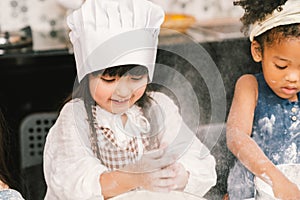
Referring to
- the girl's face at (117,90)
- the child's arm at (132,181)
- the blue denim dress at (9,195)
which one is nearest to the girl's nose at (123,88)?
the girl's face at (117,90)

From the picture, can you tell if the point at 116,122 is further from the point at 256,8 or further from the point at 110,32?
the point at 256,8

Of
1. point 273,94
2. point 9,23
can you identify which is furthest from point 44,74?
point 273,94

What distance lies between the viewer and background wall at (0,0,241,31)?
114cm

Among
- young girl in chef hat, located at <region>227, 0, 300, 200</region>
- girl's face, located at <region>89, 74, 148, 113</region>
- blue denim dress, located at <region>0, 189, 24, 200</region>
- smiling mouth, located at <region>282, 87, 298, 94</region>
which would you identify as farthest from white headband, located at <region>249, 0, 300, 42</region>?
blue denim dress, located at <region>0, 189, 24, 200</region>

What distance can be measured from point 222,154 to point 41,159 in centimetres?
31

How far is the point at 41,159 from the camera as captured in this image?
107cm

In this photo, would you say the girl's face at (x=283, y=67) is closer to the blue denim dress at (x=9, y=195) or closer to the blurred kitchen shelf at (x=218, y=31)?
A: the blurred kitchen shelf at (x=218, y=31)

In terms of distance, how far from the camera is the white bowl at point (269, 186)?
3.29 ft

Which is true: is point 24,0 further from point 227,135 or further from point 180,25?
point 227,135

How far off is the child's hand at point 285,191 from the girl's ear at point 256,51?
205 mm

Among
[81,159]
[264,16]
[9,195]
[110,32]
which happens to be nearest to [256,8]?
[264,16]

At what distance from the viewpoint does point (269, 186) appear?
3.29 feet

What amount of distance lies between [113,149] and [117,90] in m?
0.09

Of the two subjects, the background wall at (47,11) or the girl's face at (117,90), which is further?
the background wall at (47,11)
